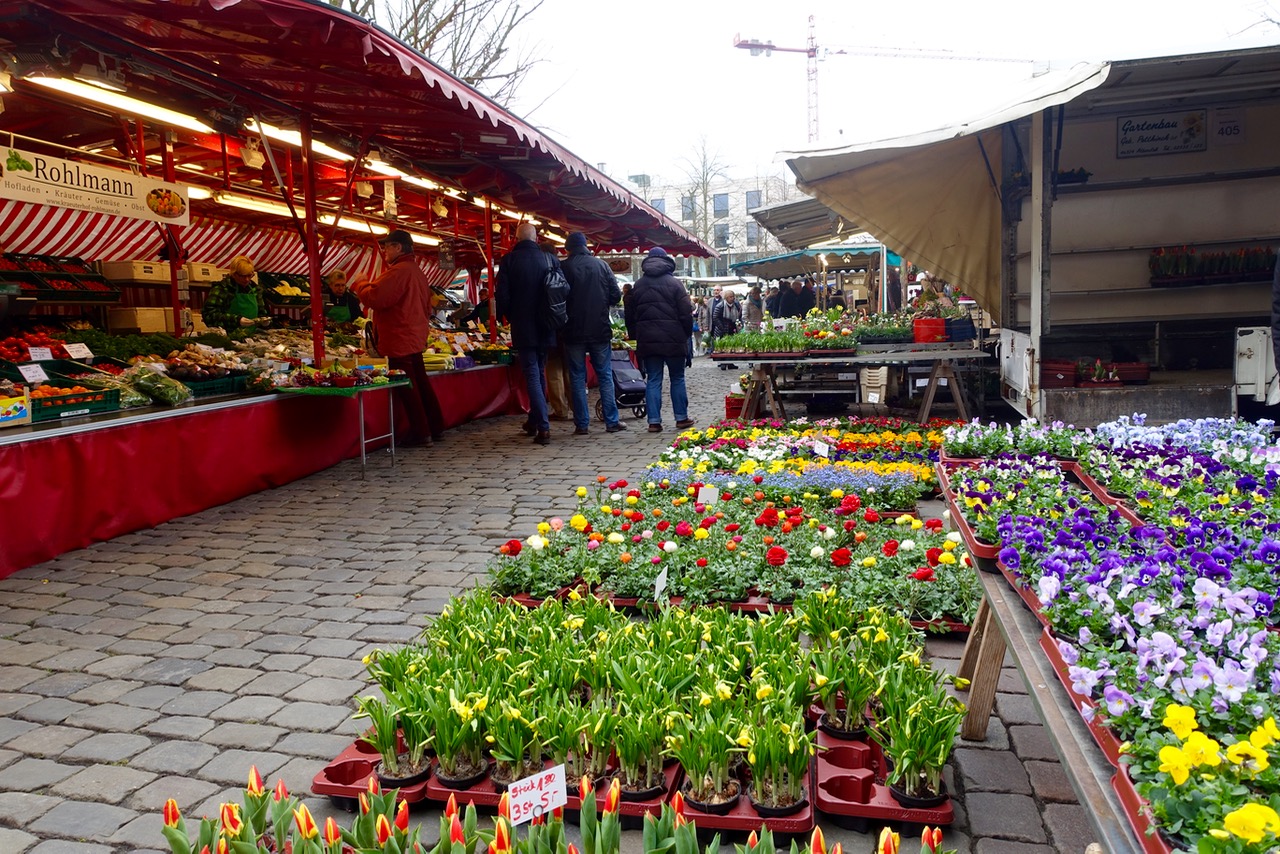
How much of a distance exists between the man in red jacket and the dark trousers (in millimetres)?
11

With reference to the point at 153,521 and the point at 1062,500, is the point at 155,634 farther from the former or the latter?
the point at 1062,500

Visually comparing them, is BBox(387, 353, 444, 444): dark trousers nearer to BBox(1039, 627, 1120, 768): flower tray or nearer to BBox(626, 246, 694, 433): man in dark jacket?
BBox(626, 246, 694, 433): man in dark jacket

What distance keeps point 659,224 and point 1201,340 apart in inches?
381

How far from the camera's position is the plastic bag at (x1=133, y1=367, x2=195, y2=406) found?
273 inches

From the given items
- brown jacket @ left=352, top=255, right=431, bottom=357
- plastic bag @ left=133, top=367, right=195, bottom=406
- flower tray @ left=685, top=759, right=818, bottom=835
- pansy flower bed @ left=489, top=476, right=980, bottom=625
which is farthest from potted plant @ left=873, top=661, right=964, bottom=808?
brown jacket @ left=352, top=255, right=431, bottom=357

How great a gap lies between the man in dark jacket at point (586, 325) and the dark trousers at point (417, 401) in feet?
5.39

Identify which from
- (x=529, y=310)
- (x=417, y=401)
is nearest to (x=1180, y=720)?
(x=529, y=310)

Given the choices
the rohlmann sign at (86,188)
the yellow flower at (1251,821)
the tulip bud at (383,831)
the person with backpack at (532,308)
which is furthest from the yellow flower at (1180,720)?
the person with backpack at (532,308)

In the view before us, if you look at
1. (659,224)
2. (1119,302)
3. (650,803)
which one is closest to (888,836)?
(650,803)

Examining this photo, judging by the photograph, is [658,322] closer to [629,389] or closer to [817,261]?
[629,389]

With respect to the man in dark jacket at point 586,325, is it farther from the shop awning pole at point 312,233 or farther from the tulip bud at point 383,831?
the tulip bud at point 383,831

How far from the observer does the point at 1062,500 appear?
3230 millimetres

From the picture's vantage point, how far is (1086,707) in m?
1.80

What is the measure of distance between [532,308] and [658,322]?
1559 mm
